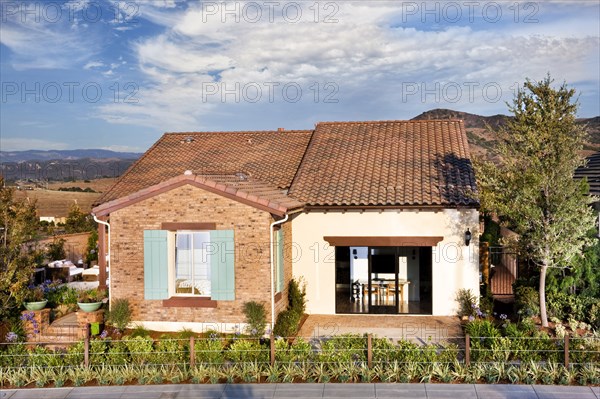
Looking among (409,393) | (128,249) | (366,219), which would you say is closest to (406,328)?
(366,219)

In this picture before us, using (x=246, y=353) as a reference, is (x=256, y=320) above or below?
above

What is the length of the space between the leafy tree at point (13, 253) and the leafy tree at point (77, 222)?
15005mm

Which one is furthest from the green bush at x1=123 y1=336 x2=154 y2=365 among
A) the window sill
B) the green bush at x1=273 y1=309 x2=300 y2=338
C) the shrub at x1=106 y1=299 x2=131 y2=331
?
the green bush at x1=273 y1=309 x2=300 y2=338

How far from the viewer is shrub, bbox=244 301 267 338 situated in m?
13.5

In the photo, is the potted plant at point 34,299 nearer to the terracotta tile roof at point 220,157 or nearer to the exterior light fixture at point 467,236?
the terracotta tile roof at point 220,157

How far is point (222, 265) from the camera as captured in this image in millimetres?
14086

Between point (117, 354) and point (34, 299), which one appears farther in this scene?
point (34, 299)

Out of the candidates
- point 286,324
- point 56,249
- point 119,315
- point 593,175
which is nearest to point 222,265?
point 286,324

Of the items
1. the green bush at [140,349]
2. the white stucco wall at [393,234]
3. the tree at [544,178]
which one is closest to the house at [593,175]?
the tree at [544,178]

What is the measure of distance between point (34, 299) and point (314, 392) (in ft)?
30.0

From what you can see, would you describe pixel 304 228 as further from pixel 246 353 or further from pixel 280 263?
pixel 246 353

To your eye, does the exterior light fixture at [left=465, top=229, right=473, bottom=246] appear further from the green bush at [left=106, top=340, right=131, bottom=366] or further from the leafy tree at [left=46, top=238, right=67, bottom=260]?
the leafy tree at [left=46, top=238, right=67, bottom=260]

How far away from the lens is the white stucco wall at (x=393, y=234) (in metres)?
16.0

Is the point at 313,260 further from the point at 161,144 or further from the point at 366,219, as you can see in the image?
the point at 161,144
